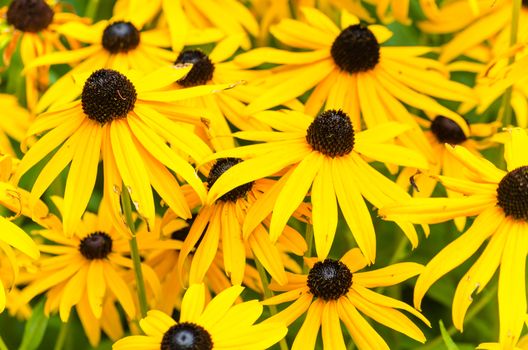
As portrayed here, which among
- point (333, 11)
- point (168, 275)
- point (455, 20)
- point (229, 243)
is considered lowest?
point (229, 243)

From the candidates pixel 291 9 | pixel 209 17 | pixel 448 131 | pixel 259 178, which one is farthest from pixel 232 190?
pixel 291 9

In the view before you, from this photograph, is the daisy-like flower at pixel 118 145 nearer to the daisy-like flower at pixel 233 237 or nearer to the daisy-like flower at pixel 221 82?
the daisy-like flower at pixel 233 237

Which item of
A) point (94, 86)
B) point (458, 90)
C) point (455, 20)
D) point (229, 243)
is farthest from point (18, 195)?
point (455, 20)

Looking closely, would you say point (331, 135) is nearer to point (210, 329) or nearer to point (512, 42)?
point (210, 329)

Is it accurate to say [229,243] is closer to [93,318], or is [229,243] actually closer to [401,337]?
[93,318]

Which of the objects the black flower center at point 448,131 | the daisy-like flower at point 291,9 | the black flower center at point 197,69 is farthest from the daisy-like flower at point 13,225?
the daisy-like flower at point 291,9
